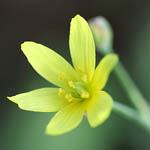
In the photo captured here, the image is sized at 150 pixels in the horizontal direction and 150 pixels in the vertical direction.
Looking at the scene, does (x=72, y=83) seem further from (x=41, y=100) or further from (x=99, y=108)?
(x=99, y=108)

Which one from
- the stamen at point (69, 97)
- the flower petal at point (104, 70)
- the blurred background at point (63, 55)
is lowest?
the blurred background at point (63, 55)

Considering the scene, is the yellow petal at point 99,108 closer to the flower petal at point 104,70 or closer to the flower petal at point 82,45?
the flower petal at point 104,70

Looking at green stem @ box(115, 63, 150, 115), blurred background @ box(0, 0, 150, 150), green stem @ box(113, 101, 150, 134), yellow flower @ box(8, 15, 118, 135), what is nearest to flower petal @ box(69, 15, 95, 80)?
yellow flower @ box(8, 15, 118, 135)

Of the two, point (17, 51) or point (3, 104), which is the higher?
point (17, 51)

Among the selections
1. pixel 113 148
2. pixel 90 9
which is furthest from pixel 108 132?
pixel 90 9

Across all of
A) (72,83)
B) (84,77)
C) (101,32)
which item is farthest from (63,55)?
(84,77)

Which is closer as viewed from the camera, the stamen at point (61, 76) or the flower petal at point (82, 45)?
the flower petal at point (82, 45)

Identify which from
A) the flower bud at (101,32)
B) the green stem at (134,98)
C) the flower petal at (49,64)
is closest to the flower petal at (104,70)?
the flower petal at (49,64)

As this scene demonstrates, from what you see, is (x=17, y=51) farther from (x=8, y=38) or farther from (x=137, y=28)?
(x=137, y=28)
